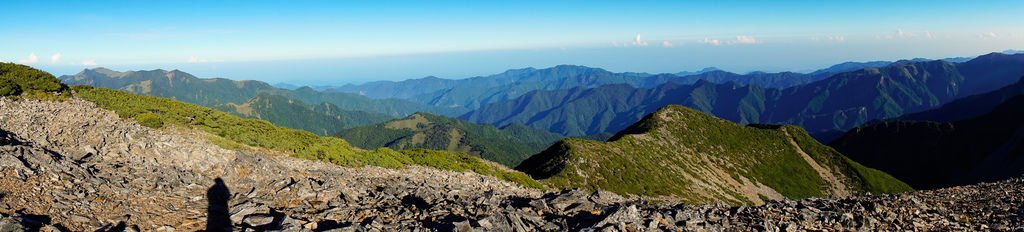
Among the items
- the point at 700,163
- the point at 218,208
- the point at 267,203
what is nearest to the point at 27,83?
the point at 218,208

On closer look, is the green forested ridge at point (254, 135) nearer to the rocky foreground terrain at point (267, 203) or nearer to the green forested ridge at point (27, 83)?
the green forested ridge at point (27, 83)

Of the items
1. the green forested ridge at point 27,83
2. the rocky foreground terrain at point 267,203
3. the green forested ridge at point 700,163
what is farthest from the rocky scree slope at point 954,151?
the green forested ridge at point 27,83

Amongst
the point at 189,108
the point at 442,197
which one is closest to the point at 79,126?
the point at 189,108

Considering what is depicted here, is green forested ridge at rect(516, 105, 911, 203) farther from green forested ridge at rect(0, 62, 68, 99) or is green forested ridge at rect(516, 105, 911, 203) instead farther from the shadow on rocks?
green forested ridge at rect(0, 62, 68, 99)

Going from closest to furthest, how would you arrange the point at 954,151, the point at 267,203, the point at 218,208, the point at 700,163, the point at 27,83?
the point at 218,208 → the point at 267,203 → the point at 27,83 → the point at 700,163 → the point at 954,151

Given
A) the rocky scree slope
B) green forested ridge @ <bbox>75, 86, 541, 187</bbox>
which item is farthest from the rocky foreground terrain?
the rocky scree slope

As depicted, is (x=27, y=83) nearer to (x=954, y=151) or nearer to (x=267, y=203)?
(x=267, y=203)
